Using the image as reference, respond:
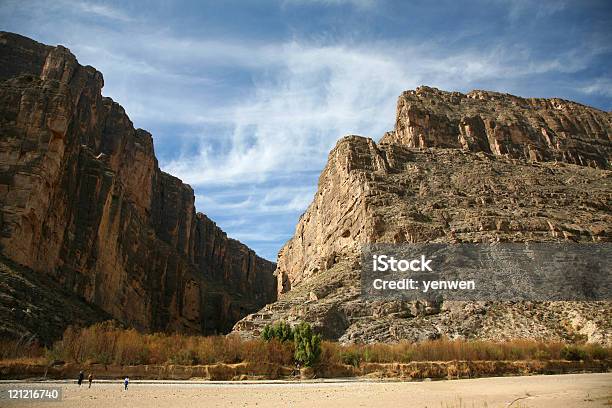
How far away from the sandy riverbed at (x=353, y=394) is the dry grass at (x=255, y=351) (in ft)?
9.41

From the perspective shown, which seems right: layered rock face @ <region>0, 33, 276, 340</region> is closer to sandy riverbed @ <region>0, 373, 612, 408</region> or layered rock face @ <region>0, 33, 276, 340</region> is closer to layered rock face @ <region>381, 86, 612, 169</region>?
sandy riverbed @ <region>0, 373, 612, 408</region>

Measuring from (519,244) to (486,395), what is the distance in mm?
26123

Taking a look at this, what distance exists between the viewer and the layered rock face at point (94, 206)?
41.6 m

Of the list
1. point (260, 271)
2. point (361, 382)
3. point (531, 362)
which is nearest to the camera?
point (361, 382)

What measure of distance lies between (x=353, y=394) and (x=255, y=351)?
29.7 feet

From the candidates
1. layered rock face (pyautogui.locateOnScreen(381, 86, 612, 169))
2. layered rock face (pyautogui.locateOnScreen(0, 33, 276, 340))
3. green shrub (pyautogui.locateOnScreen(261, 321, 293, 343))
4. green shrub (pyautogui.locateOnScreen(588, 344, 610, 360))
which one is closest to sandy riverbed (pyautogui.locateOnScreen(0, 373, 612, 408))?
green shrub (pyautogui.locateOnScreen(588, 344, 610, 360))

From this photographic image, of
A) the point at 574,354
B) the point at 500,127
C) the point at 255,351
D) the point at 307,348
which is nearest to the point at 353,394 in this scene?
the point at 307,348

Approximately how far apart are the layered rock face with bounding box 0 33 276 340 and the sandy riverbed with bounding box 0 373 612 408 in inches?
672

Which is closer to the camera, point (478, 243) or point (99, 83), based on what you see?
point (478, 243)

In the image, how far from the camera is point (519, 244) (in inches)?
1615

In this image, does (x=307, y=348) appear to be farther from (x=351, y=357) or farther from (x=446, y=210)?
(x=446, y=210)

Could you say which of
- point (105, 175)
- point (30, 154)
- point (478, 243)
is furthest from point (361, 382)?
point (105, 175)

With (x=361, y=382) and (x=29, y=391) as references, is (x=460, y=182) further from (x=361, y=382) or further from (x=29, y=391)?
(x=29, y=391)

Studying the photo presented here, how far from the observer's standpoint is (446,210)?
49031 mm
